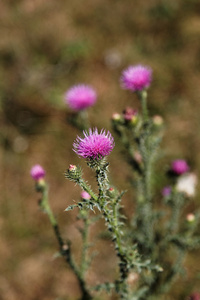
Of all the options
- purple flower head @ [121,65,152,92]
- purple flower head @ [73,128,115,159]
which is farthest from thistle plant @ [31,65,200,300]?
purple flower head @ [73,128,115,159]

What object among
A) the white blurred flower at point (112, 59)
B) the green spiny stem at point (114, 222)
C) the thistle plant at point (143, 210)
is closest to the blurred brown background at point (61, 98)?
the white blurred flower at point (112, 59)

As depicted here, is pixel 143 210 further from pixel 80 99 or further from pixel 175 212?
pixel 80 99

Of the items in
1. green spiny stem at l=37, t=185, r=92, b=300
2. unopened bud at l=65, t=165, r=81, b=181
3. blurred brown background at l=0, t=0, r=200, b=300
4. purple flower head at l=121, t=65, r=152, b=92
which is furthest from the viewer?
blurred brown background at l=0, t=0, r=200, b=300

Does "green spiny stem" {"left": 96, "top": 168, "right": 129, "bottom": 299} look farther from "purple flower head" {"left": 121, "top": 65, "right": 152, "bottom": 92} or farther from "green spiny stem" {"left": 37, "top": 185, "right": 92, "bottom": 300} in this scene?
"purple flower head" {"left": 121, "top": 65, "right": 152, "bottom": 92}

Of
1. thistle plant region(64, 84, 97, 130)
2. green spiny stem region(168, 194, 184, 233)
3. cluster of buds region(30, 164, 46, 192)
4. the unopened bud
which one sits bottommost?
the unopened bud

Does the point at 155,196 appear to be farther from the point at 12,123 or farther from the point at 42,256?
the point at 12,123

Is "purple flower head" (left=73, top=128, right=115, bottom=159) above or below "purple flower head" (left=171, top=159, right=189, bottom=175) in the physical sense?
below

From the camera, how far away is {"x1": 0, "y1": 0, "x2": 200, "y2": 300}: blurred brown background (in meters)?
2.38

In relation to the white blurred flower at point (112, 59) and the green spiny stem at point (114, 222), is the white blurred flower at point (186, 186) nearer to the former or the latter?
the green spiny stem at point (114, 222)

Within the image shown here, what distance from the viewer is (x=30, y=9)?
443 cm

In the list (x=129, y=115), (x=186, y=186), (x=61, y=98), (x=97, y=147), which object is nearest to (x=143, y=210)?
(x=186, y=186)

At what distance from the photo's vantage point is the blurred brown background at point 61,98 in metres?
2.38

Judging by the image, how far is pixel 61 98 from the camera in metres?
3.29

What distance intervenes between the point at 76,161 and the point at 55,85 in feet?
3.61
